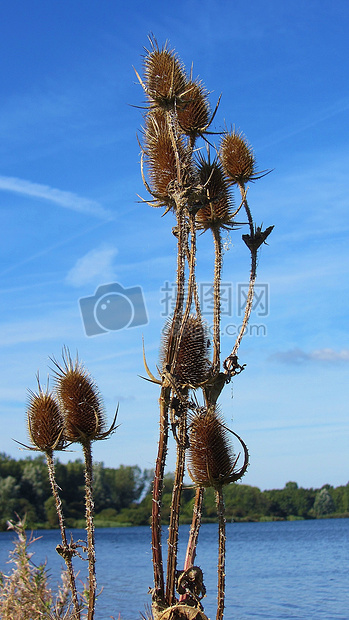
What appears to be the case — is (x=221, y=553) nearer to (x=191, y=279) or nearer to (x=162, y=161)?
(x=191, y=279)

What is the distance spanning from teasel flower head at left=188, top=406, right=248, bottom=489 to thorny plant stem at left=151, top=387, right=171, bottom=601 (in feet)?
2.16

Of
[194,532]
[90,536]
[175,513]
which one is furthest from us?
[90,536]

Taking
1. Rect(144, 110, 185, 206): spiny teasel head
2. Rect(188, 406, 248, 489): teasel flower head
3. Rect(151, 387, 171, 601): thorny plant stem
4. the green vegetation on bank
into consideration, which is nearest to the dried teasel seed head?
Rect(188, 406, 248, 489): teasel flower head

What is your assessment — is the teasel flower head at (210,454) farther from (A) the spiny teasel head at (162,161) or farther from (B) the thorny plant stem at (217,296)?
(A) the spiny teasel head at (162,161)

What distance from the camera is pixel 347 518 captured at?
99.0 m

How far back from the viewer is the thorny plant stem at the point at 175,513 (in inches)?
233

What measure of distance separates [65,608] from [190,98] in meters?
6.45

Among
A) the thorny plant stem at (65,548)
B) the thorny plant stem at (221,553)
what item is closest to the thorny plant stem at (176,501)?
the thorny plant stem at (221,553)

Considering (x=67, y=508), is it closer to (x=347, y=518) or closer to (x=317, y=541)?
(x=317, y=541)

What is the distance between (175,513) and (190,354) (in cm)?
151

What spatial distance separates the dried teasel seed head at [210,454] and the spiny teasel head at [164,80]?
3.32m

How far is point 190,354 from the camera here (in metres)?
6.27

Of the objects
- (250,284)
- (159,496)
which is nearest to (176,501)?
(159,496)

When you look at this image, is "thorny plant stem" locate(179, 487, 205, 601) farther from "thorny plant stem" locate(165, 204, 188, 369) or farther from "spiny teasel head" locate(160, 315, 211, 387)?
"thorny plant stem" locate(165, 204, 188, 369)
